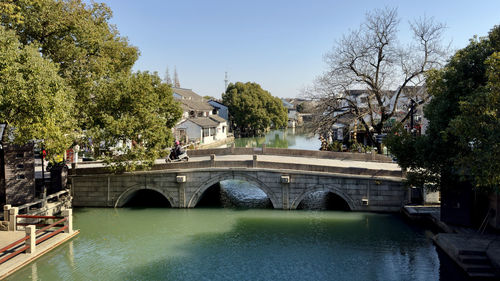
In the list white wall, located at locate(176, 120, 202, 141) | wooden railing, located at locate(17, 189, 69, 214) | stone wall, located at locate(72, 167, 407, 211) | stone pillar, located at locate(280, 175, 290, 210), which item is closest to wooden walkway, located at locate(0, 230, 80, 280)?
wooden railing, located at locate(17, 189, 69, 214)

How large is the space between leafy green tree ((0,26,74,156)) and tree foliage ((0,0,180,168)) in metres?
3.25

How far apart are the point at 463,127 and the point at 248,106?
179 ft

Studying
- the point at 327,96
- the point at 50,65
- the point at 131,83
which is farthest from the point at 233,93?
the point at 50,65

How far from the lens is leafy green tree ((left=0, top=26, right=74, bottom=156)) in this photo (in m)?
15.0

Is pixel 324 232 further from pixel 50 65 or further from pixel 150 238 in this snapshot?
pixel 50 65

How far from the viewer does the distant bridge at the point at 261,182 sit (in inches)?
807

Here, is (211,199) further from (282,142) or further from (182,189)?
(282,142)

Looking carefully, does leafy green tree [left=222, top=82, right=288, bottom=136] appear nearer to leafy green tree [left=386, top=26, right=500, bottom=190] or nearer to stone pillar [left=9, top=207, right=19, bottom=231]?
leafy green tree [left=386, top=26, right=500, bottom=190]

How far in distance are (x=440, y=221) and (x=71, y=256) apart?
1620cm

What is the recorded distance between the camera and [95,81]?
848 inches

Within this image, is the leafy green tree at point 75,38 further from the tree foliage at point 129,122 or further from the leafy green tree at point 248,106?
the leafy green tree at point 248,106

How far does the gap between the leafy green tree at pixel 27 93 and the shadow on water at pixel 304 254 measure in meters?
7.39

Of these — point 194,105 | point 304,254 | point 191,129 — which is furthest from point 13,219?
point 194,105

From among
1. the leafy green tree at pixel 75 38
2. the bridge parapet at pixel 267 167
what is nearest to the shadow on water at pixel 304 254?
the bridge parapet at pixel 267 167
